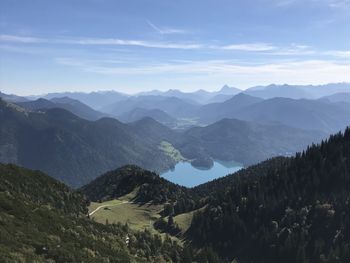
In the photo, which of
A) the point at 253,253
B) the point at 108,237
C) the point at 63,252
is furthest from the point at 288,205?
the point at 63,252

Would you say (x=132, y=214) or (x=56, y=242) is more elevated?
(x=56, y=242)

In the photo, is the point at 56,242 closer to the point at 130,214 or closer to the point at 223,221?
the point at 223,221

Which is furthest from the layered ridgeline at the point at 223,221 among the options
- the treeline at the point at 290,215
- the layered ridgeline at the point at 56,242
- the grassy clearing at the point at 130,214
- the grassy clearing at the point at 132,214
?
the grassy clearing at the point at 132,214

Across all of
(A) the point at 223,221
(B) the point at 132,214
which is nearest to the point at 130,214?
(B) the point at 132,214

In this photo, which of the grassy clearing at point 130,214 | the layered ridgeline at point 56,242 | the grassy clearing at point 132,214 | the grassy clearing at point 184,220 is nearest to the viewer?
the layered ridgeline at point 56,242

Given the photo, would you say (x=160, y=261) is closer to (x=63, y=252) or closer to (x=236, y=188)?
(x=63, y=252)

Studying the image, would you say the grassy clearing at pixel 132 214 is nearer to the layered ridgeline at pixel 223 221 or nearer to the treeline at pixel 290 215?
the layered ridgeline at pixel 223 221

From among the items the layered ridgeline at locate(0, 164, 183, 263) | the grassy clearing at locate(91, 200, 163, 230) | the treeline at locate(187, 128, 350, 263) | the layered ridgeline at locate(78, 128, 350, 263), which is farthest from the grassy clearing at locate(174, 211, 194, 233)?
the layered ridgeline at locate(0, 164, 183, 263)

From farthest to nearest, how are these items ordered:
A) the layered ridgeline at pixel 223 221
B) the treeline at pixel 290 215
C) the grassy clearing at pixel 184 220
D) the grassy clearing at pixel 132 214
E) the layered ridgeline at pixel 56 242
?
the grassy clearing at pixel 184 220
the grassy clearing at pixel 132 214
the treeline at pixel 290 215
the layered ridgeline at pixel 223 221
the layered ridgeline at pixel 56 242
